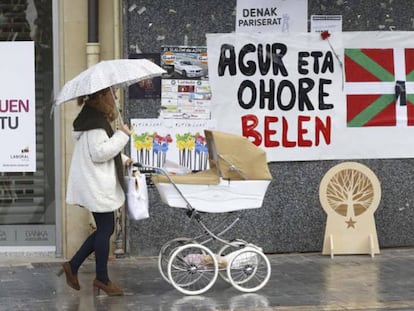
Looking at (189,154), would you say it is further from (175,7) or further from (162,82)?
(175,7)

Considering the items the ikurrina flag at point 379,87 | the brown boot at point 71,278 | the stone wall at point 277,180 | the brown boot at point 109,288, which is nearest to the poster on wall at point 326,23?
the stone wall at point 277,180

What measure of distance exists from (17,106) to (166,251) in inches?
86.7

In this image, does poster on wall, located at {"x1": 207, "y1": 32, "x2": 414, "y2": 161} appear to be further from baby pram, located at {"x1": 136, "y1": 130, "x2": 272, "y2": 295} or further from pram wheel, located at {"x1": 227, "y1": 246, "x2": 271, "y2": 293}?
pram wheel, located at {"x1": 227, "y1": 246, "x2": 271, "y2": 293}

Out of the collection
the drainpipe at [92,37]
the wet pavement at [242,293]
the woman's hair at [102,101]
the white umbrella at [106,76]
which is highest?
the drainpipe at [92,37]

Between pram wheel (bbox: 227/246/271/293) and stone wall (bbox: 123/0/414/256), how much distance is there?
1.54m

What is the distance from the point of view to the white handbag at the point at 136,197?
7.46 meters

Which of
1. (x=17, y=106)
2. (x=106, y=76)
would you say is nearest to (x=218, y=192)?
(x=106, y=76)

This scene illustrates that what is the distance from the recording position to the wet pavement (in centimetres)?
738

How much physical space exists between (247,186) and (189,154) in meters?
1.84

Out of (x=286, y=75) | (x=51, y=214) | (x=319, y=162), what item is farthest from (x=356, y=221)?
(x=51, y=214)

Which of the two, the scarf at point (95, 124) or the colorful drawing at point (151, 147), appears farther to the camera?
the colorful drawing at point (151, 147)

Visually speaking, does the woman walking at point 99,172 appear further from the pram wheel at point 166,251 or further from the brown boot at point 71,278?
the pram wheel at point 166,251

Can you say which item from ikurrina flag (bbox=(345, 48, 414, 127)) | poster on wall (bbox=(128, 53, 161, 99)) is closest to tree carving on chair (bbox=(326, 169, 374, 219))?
ikurrina flag (bbox=(345, 48, 414, 127))

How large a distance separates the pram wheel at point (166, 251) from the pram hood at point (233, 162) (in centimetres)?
58
